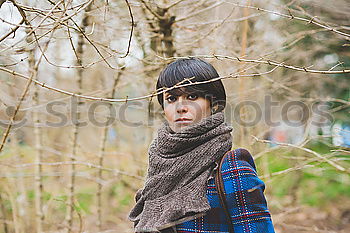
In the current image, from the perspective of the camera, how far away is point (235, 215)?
4.39 feet

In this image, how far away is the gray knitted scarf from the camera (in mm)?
1395

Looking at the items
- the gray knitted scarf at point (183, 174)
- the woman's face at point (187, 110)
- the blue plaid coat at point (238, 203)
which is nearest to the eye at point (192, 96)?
the woman's face at point (187, 110)

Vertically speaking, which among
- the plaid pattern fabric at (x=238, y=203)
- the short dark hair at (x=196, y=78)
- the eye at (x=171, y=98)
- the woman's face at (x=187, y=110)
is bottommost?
the plaid pattern fabric at (x=238, y=203)

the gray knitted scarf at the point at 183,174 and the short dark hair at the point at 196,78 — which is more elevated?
the short dark hair at the point at 196,78

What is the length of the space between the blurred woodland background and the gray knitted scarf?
21 centimetres

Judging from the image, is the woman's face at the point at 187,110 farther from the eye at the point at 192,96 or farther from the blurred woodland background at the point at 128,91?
the blurred woodland background at the point at 128,91

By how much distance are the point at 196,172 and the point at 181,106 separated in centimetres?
29

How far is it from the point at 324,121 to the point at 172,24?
2.92 metres

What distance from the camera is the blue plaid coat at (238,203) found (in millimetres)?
1319

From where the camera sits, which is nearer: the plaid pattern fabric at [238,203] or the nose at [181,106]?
the plaid pattern fabric at [238,203]

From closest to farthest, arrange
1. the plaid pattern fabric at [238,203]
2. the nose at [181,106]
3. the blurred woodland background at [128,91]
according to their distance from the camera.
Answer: the plaid pattern fabric at [238,203], the nose at [181,106], the blurred woodland background at [128,91]

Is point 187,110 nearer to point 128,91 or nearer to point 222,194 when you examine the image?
point 222,194

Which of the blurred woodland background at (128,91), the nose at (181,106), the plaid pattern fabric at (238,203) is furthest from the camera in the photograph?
the blurred woodland background at (128,91)

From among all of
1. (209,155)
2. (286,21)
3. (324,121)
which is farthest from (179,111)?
(324,121)
